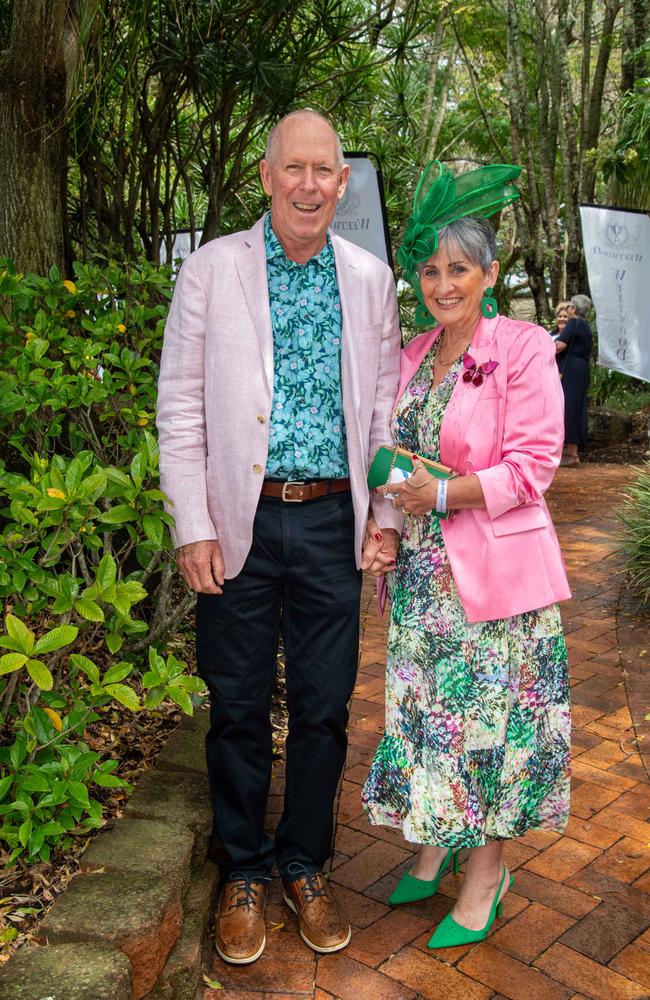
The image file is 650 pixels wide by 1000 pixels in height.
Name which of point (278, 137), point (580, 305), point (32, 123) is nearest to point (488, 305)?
point (278, 137)

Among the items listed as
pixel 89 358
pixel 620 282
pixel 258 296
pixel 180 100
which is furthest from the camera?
pixel 620 282

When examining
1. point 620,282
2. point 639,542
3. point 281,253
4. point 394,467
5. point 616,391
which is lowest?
point 616,391

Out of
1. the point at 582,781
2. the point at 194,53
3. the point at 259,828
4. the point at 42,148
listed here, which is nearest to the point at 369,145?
the point at 194,53

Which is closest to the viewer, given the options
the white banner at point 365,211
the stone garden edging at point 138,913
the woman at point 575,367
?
the stone garden edging at point 138,913

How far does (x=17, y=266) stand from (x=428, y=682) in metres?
2.35

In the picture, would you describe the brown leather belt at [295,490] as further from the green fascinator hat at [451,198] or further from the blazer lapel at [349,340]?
the green fascinator hat at [451,198]

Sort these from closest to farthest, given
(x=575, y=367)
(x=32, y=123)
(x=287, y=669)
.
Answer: (x=287, y=669)
(x=32, y=123)
(x=575, y=367)

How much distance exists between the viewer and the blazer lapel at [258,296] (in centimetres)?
268

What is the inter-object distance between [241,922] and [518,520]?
131cm

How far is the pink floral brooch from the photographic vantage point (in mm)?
2645

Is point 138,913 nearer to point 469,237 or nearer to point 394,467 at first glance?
point 394,467

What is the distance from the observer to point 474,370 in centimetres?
267

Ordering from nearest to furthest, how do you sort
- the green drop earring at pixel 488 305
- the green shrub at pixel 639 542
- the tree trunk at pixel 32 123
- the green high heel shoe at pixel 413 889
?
1. the green drop earring at pixel 488 305
2. the green high heel shoe at pixel 413 889
3. the tree trunk at pixel 32 123
4. the green shrub at pixel 639 542

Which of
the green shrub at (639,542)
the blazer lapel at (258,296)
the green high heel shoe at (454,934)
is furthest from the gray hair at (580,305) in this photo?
the green high heel shoe at (454,934)
